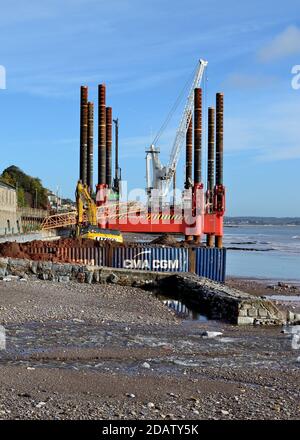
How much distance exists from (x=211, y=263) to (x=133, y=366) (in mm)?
23575

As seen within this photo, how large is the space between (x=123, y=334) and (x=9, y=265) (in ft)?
48.7

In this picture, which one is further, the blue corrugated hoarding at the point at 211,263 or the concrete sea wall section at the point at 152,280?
the blue corrugated hoarding at the point at 211,263

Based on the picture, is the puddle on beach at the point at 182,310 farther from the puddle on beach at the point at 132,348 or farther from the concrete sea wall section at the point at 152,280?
the puddle on beach at the point at 132,348

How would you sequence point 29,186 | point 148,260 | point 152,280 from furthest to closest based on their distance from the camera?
1. point 29,186
2. point 148,260
3. point 152,280

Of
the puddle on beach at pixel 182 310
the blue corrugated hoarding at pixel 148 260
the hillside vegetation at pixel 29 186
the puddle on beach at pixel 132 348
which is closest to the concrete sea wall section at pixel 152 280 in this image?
the puddle on beach at pixel 182 310

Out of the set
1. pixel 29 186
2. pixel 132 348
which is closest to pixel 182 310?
pixel 132 348

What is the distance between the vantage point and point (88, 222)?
5191cm

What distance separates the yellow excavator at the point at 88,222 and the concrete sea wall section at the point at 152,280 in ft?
34.4

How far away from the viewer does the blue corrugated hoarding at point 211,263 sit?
36219 millimetres

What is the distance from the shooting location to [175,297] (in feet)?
96.4

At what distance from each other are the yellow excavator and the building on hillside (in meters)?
31.4

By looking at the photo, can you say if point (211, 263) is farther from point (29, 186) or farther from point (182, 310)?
point (29, 186)
